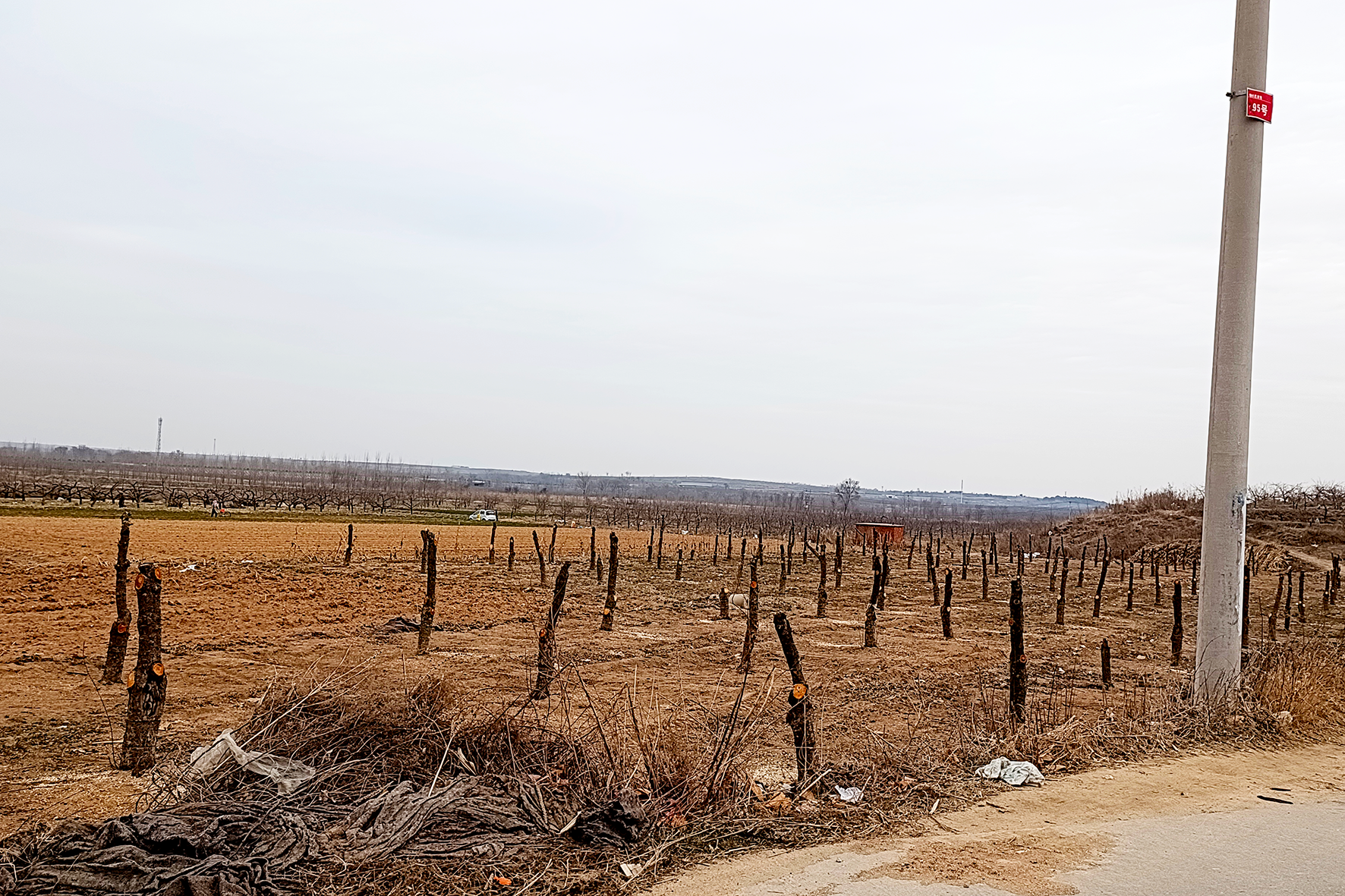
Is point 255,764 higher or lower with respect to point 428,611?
higher

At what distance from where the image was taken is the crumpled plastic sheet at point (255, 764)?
19.6ft

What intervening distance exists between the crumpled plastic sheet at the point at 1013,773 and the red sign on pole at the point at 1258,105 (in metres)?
6.07

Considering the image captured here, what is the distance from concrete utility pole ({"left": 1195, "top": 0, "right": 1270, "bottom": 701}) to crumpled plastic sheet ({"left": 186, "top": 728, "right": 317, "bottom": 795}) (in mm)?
7292

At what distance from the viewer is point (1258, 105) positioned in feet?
29.2

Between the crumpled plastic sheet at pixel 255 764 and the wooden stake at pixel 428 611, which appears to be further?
the wooden stake at pixel 428 611

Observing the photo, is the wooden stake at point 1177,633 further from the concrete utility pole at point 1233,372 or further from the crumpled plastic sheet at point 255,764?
the crumpled plastic sheet at point 255,764

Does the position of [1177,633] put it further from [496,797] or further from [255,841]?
[255,841]

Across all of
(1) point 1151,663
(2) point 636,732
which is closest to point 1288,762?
(2) point 636,732

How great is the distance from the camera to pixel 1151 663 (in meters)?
17.4

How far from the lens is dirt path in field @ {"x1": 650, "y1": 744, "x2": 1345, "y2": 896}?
4.93m

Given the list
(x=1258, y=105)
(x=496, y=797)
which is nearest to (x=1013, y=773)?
(x=496, y=797)

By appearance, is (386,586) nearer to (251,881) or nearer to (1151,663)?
(1151,663)

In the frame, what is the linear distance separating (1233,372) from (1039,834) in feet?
16.9

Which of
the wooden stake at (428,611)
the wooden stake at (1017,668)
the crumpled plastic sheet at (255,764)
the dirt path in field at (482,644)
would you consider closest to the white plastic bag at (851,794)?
the dirt path in field at (482,644)
